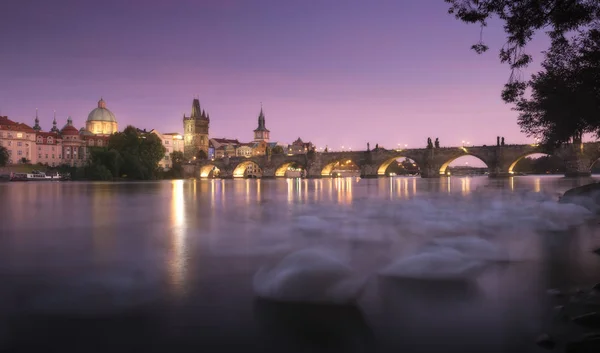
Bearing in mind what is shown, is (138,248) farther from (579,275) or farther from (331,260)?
(579,275)

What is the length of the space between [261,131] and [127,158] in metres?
117

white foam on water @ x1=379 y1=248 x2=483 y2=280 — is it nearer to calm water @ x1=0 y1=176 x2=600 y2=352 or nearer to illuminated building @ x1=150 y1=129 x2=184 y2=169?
calm water @ x1=0 y1=176 x2=600 y2=352

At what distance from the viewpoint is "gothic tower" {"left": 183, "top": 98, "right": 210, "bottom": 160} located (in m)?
148

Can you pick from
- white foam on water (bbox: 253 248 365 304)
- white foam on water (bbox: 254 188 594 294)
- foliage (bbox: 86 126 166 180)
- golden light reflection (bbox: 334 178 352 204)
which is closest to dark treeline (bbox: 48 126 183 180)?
foliage (bbox: 86 126 166 180)

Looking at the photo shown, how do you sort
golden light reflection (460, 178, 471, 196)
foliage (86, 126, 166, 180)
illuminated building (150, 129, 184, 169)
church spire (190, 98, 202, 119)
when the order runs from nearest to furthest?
golden light reflection (460, 178, 471, 196) → foliage (86, 126, 166, 180) → illuminated building (150, 129, 184, 169) → church spire (190, 98, 202, 119)

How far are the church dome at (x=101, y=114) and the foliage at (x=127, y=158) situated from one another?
2276 inches

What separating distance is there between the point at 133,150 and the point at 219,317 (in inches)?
2953

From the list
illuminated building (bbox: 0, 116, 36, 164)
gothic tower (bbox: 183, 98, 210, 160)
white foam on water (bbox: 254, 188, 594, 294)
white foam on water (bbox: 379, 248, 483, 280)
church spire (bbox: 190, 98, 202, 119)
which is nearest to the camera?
white foam on water (bbox: 254, 188, 594, 294)

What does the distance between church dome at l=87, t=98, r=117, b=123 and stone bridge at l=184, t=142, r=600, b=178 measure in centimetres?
3372

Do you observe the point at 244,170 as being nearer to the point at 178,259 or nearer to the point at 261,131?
the point at 261,131

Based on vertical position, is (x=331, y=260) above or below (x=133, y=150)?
below

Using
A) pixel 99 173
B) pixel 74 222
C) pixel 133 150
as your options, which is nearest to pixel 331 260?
pixel 74 222

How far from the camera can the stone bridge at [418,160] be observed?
72.7 meters

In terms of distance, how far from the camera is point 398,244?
8.21 meters
